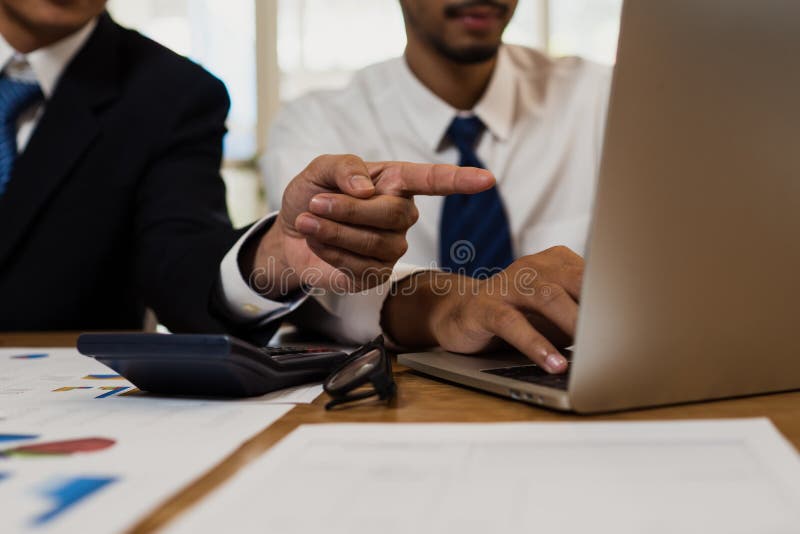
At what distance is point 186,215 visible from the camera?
1.10m

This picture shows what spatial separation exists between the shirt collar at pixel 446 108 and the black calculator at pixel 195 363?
2.76 feet

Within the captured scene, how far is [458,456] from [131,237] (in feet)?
3.25

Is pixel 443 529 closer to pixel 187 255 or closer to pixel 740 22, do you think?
pixel 740 22

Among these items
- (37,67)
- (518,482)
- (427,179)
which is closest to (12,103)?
(37,67)

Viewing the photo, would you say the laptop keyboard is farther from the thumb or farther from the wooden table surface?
the thumb

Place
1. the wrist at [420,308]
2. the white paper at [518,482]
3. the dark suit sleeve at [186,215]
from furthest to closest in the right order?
the dark suit sleeve at [186,215], the wrist at [420,308], the white paper at [518,482]

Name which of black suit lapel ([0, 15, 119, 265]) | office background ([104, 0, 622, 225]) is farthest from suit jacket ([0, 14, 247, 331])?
office background ([104, 0, 622, 225])

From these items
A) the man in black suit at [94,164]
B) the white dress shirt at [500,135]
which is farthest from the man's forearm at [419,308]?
the white dress shirt at [500,135]

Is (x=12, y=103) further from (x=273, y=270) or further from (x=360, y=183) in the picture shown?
(x=360, y=183)

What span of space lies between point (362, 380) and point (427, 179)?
191 mm

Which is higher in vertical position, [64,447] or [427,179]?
[427,179]

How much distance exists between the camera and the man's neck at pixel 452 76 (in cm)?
143

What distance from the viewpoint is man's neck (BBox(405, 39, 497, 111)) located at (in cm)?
143

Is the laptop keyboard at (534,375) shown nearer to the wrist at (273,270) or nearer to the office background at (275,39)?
the wrist at (273,270)
